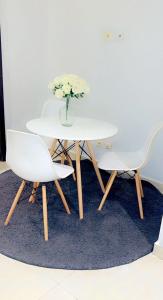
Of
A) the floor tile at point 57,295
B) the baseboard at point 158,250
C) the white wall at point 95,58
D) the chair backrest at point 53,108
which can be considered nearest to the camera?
the floor tile at point 57,295

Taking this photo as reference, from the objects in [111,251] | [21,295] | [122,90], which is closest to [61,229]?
[111,251]

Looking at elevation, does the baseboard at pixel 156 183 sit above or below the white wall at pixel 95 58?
below

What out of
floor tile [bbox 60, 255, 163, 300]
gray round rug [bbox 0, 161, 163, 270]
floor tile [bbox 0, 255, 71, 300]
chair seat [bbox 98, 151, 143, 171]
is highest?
chair seat [bbox 98, 151, 143, 171]

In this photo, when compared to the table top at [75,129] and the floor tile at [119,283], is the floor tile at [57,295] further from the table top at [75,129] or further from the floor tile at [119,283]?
the table top at [75,129]

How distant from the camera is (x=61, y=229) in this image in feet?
7.73

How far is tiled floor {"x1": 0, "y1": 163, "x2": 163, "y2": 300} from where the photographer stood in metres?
1.79

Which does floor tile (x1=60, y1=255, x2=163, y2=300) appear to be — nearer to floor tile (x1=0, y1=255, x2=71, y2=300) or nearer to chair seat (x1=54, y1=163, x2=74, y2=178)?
floor tile (x1=0, y1=255, x2=71, y2=300)

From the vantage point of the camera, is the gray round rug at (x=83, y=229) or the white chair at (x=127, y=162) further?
the white chair at (x=127, y=162)

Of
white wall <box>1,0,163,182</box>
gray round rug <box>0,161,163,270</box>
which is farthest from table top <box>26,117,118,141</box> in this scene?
gray round rug <box>0,161,163,270</box>

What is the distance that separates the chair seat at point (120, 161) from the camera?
2501 mm

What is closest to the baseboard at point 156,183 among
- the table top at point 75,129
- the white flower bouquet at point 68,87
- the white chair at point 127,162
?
Result: the white chair at point 127,162

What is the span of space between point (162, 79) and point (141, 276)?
1752 mm

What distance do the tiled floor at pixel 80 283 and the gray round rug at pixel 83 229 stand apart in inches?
2.3

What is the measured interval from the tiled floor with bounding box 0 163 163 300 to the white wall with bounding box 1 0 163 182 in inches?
51.2
